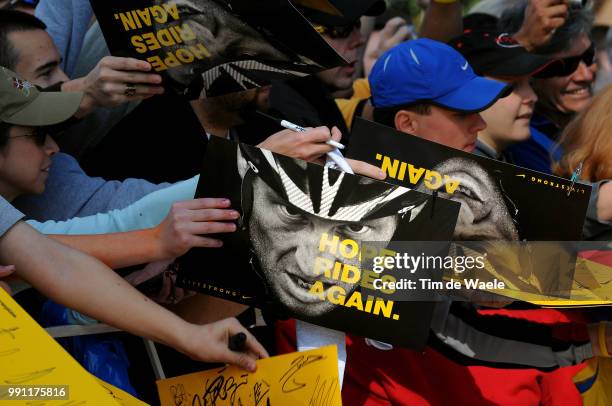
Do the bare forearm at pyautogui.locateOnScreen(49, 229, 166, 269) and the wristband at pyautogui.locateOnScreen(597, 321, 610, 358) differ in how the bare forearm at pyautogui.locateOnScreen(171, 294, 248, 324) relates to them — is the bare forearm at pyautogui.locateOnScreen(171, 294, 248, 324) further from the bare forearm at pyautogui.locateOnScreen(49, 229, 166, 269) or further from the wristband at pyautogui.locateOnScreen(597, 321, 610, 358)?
the wristband at pyautogui.locateOnScreen(597, 321, 610, 358)

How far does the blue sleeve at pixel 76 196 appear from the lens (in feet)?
9.97

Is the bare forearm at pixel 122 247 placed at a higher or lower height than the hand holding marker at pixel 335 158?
lower

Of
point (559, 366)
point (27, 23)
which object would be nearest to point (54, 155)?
point (27, 23)

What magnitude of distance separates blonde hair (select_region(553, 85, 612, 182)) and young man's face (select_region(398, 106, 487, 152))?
1.02ft

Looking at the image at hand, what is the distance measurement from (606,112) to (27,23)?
1.98 metres

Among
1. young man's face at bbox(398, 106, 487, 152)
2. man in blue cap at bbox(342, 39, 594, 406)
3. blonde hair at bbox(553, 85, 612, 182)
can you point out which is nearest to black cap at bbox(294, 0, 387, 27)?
man in blue cap at bbox(342, 39, 594, 406)

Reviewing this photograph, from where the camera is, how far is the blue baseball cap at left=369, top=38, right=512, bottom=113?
369 cm

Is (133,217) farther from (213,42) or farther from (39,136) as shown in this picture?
(213,42)

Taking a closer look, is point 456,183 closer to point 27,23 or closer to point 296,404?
point 296,404
